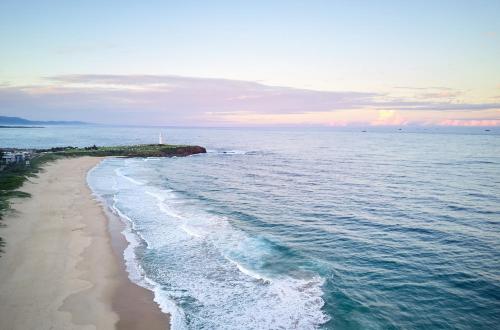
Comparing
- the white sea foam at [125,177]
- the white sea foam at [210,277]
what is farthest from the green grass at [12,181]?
the white sea foam at [125,177]

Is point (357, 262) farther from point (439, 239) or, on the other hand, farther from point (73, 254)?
point (73, 254)

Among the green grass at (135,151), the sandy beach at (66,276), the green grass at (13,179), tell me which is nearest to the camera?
the sandy beach at (66,276)

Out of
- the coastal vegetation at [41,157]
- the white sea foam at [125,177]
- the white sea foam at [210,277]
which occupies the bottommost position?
the white sea foam at [210,277]

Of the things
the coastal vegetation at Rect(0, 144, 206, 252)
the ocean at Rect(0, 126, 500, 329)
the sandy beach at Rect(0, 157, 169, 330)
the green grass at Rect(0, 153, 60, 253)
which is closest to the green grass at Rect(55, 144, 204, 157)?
the coastal vegetation at Rect(0, 144, 206, 252)

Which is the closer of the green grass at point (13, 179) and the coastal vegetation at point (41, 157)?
the green grass at point (13, 179)

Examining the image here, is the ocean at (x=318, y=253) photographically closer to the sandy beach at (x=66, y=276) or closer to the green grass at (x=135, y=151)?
the sandy beach at (x=66, y=276)

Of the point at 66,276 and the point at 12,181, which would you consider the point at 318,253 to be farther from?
the point at 12,181

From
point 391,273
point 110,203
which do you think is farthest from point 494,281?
point 110,203

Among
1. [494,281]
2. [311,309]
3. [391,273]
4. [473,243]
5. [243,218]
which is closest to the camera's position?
[311,309]

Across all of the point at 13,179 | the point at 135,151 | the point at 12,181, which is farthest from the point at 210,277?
the point at 135,151
